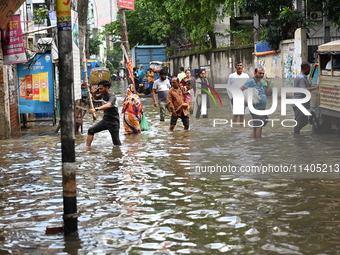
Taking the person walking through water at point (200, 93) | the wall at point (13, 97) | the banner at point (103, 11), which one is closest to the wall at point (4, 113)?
the wall at point (13, 97)

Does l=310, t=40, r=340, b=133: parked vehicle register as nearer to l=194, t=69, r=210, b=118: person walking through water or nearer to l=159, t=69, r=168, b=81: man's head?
l=194, t=69, r=210, b=118: person walking through water

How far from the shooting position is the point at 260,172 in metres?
8.77

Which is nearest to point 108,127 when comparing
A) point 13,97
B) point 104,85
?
point 104,85

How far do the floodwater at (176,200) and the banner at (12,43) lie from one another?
2781mm

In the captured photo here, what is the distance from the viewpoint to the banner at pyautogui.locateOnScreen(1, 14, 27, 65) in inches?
554

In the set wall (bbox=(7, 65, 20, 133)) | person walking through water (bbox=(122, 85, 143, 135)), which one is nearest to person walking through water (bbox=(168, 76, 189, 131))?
person walking through water (bbox=(122, 85, 143, 135))

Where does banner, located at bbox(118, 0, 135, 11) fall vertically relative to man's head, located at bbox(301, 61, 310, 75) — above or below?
above

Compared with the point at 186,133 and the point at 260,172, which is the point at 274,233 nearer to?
the point at 260,172

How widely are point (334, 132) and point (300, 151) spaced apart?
2409mm

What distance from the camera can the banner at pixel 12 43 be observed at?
14.1 metres

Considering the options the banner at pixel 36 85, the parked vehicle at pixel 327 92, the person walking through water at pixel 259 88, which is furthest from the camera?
the banner at pixel 36 85

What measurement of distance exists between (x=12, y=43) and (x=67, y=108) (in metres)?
9.32

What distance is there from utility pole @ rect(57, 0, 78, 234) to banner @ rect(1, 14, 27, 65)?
897 cm

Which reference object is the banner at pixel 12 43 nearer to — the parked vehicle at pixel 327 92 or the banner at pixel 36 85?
the banner at pixel 36 85
